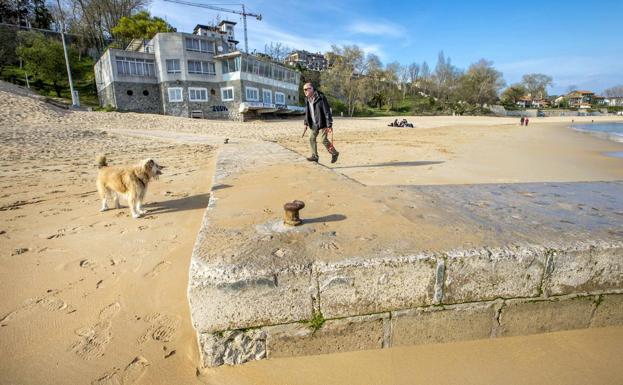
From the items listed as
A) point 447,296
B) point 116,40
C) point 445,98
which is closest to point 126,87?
point 116,40

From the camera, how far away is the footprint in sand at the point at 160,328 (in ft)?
7.64

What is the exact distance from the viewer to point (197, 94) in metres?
34.0

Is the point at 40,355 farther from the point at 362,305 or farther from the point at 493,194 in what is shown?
the point at 493,194

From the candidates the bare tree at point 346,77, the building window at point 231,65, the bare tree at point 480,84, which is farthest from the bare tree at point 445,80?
the building window at point 231,65

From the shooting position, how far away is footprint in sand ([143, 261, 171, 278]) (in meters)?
3.19

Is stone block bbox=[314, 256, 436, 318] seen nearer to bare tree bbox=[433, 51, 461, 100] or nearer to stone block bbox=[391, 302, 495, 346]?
stone block bbox=[391, 302, 495, 346]

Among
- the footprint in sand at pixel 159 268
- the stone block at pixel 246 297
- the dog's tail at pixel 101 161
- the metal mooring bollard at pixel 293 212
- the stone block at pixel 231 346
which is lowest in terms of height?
the footprint in sand at pixel 159 268

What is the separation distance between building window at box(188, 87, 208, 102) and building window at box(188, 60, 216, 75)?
6.13 feet

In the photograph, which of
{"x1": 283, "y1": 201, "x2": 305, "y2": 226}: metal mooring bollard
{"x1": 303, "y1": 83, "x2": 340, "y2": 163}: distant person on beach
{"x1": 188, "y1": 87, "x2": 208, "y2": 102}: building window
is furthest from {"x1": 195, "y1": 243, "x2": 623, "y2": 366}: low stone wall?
{"x1": 188, "y1": 87, "x2": 208, "y2": 102}: building window

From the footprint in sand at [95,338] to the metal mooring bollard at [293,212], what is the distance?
1658 mm

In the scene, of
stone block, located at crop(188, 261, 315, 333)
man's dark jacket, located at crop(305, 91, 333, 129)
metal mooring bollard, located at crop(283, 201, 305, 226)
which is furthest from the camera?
man's dark jacket, located at crop(305, 91, 333, 129)

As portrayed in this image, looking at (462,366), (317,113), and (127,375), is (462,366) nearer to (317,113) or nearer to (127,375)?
(127,375)

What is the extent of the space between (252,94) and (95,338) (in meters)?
36.5

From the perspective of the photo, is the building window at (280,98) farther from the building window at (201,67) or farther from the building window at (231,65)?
the building window at (201,67)
